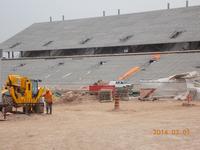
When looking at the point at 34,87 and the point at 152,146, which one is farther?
the point at 34,87

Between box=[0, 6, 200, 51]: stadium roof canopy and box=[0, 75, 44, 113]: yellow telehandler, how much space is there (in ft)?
98.3

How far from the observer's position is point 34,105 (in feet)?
73.3

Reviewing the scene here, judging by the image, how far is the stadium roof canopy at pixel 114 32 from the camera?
53438 millimetres

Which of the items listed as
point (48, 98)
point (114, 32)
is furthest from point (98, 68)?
point (48, 98)

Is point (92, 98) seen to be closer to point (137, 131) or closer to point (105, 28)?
point (137, 131)

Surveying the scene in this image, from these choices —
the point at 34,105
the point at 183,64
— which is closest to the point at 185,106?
the point at 34,105

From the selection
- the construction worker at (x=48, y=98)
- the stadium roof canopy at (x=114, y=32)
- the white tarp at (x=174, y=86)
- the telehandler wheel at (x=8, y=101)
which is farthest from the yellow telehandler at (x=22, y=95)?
the stadium roof canopy at (x=114, y=32)

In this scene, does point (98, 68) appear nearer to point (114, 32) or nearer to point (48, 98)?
point (114, 32)

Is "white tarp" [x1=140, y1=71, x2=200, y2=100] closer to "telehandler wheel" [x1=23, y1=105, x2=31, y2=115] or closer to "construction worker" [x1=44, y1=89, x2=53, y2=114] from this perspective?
"construction worker" [x1=44, y1=89, x2=53, y2=114]

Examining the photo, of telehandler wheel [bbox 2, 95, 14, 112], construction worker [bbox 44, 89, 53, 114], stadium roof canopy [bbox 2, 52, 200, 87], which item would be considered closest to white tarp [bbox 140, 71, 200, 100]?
stadium roof canopy [bbox 2, 52, 200, 87]

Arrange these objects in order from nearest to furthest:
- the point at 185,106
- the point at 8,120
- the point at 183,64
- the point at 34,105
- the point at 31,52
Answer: the point at 8,120 → the point at 34,105 → the point at 185,106 → the point at 183,64 → the point at 31,52

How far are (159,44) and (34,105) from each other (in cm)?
3166

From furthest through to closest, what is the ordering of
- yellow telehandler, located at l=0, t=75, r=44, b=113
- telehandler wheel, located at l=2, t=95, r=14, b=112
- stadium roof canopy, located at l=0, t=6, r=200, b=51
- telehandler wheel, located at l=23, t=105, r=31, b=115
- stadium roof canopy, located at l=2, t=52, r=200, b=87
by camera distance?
stadium roof canopy, located at l=0, t=6, r=200, b=51 → stadium roof canopy, located at l=2, t=52, r=200, b=87 → telehandler wheel, located at l=23, t=105, r=31, b=115 → yellow telehandler, located at l=0, t=75, r=44, b=113 → telehandler wheel, located at l=2, t=95, r=14, b=112

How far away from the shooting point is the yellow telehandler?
21.4 meters
